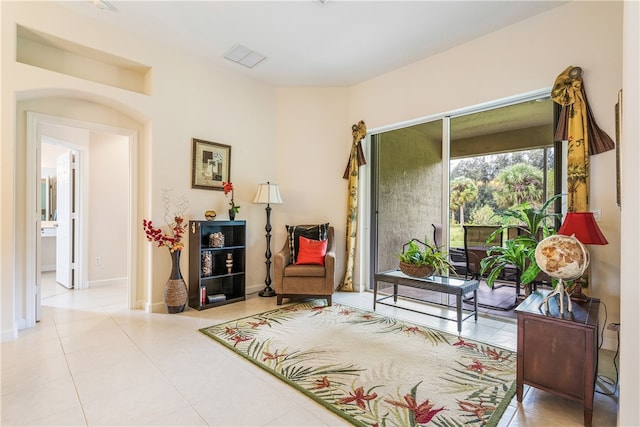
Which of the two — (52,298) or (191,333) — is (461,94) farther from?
(52,298)

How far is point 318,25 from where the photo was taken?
3.21 metres

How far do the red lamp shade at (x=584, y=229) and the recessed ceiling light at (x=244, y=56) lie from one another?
11.9ft

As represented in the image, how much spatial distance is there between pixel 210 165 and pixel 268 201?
2.91 feet

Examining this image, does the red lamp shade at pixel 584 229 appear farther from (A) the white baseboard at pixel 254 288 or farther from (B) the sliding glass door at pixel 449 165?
(A) the white baseboard at pixel 254 288

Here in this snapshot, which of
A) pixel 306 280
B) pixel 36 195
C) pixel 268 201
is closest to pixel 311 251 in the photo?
pixel 306 280

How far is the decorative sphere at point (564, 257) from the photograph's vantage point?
1807 millimetres

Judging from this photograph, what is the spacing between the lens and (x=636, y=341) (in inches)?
47.1

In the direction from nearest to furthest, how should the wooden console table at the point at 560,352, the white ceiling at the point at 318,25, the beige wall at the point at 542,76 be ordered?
the wooden console table at the point at 560,352 < the beige wall at the point at 542,76 < the white ceiling at the point at 318,25

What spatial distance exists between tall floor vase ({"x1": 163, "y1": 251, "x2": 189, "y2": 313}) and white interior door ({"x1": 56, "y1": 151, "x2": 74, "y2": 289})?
222 centimetres

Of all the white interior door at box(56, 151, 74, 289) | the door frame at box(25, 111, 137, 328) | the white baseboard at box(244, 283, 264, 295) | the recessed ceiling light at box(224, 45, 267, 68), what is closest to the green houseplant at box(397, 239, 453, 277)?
the white baseboard at box(244, 283, 264, 295)

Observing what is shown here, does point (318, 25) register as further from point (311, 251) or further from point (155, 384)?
point (155, 384)

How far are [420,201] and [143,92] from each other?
388 cm

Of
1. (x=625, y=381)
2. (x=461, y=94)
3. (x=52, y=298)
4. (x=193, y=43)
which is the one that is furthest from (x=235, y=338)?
(x=461, y=94)

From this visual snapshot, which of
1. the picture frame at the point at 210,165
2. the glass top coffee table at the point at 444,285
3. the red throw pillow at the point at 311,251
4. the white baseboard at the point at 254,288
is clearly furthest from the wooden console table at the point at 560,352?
the picture frame at the point at 210,165
